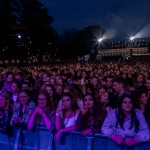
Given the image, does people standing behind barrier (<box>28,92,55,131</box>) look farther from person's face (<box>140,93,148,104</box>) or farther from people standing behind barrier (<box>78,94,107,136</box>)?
person's face (<box>140,93,148,104</box>)

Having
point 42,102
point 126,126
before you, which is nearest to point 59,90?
point 42,102

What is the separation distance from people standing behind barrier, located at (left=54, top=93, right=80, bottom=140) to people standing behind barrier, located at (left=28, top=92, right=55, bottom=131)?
12 centimetres

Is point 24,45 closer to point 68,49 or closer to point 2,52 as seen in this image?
point 2,52

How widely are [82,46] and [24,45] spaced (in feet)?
120

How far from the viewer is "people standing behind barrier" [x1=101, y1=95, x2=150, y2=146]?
5.81m

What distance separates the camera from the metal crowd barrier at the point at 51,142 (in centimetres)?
604

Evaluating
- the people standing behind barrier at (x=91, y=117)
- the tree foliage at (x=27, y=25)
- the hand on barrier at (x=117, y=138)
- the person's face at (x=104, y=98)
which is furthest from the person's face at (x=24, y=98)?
the tree foliage at (x=27, y=25)

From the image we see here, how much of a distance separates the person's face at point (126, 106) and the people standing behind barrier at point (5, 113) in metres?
2.41

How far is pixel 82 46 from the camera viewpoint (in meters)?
112

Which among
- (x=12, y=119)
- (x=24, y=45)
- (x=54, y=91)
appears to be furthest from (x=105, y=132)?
(x=24, y=45)

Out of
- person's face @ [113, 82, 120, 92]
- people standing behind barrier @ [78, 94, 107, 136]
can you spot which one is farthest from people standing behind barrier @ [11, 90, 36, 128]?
person's face @ [113, 82, 120, 92]

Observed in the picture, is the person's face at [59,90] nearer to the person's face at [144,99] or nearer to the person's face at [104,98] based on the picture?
the person's face at [104,98]

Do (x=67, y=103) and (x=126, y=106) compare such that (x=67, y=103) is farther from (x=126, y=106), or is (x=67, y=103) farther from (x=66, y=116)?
A: (x=126, y=106)

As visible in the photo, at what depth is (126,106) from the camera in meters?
6.36
